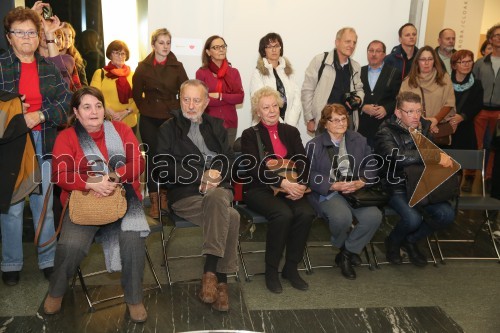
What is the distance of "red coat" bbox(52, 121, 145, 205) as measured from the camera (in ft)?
10.4

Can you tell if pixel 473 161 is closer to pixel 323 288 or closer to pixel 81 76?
pixel 323 288

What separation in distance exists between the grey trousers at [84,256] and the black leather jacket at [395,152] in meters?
2.08

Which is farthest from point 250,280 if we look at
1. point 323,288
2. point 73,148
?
point 73,148

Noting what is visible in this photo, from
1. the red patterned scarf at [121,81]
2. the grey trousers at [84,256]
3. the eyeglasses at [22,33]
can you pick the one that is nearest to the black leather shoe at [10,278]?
the grey trousers at [84,256]

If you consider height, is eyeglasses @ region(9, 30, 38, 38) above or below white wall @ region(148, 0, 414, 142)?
below

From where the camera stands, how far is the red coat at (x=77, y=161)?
10.4ft

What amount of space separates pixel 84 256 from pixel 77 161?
1.90 feet

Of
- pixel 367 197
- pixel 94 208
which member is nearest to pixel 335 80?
pixel 367 197

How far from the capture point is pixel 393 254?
170 inches

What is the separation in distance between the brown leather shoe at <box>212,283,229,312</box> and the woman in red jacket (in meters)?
1.99

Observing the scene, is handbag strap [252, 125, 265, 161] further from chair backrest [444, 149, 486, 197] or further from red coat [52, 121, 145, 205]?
chair backrest [444, 149, 486, 197]

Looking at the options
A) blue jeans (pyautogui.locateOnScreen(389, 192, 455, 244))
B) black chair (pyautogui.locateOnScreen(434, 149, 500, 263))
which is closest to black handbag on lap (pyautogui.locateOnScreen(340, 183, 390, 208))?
blue jeans (pyautogui.locateOnScreen(389, 192, 455, 244))

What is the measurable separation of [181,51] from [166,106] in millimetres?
981

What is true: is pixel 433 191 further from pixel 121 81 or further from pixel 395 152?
pixel 121 81
